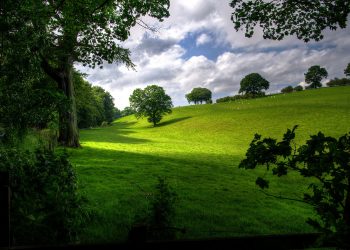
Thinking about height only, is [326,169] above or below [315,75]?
below

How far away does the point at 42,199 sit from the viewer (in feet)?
20.8

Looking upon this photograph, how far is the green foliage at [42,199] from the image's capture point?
610 centimetres

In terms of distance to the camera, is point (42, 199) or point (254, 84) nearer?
point (42, 199)

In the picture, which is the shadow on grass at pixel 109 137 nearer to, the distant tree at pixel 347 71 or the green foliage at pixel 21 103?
the green foliage at pixel 21 103

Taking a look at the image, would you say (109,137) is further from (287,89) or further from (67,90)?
(287,89)

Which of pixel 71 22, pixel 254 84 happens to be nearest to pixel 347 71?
pixel 254 84

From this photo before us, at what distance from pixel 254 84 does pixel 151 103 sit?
65393mm

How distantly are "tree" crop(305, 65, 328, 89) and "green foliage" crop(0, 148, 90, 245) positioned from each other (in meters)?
158

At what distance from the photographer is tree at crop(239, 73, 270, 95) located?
5408 inches

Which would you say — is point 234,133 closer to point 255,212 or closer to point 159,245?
point 255,212

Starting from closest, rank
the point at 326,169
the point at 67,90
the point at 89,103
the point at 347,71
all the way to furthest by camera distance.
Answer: the point at 326,169, the point at 67,90, the point at 89,103, the point at 347,71

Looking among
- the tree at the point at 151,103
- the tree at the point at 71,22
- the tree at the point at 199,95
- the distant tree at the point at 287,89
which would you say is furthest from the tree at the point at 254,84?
the tree at the point at 71,22

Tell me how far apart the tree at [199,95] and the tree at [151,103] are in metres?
89.2

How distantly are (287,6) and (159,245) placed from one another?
11.2 metres
